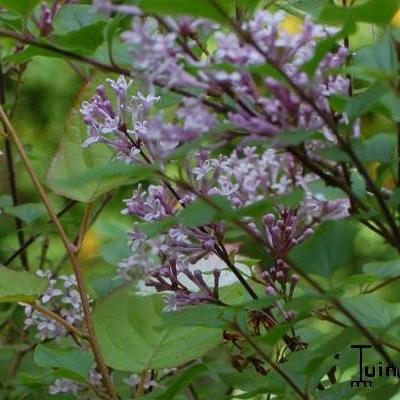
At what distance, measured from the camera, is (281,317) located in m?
0.86

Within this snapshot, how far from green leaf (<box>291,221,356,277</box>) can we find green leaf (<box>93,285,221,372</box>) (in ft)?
1.27

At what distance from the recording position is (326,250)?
1.91ft

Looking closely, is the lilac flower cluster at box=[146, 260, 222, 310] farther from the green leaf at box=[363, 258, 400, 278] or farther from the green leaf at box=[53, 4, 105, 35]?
the green leaf at box=[53, 4, 105, 35]

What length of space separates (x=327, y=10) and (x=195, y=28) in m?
0.09

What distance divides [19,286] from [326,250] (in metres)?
0.49

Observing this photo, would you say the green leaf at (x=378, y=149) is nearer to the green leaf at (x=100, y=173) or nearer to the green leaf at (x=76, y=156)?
the green leaf at (x=100, y=173)

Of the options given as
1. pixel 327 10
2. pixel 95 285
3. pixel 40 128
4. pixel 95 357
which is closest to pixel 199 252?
pixel 95 357

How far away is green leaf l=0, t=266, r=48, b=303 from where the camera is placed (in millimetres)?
954

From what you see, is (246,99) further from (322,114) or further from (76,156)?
(76,156)

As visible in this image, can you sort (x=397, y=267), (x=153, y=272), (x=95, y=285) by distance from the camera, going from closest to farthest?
(x=397, y=267) < (x=153, y=272) < (x=95, y=285)

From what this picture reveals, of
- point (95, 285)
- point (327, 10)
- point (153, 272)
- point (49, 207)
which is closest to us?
point (327, 10)

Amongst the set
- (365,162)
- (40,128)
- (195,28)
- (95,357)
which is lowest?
(95,357)

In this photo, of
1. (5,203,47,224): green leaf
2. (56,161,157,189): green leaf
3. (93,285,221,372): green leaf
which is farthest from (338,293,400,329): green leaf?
(5,203,47,224): green leaf

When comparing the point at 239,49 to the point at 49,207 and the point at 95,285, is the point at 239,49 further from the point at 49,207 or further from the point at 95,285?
the point at 95,285
